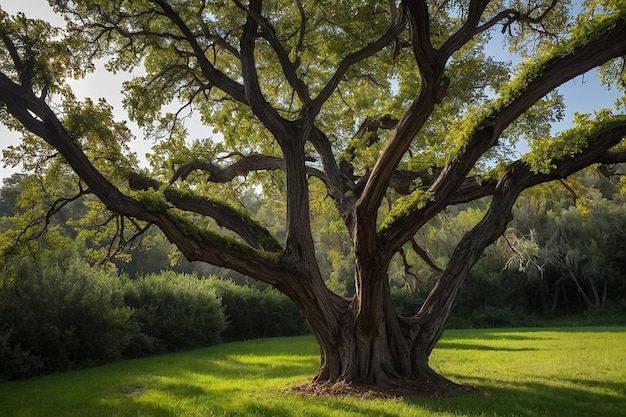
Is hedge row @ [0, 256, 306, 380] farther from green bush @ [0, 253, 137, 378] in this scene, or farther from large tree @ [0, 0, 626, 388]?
large tree @ [0, 0, 626, 388]

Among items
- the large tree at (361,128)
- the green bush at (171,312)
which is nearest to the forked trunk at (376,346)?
the large tree at (361,128)

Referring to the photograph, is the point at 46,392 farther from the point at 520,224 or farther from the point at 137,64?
the point at 520,224

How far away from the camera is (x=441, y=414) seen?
5633mm

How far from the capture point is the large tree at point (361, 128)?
22.2 ft

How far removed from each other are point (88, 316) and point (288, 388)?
7.13 meters

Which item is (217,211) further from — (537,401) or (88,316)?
(537,401)

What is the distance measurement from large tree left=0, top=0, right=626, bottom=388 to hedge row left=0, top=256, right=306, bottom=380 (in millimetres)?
4179

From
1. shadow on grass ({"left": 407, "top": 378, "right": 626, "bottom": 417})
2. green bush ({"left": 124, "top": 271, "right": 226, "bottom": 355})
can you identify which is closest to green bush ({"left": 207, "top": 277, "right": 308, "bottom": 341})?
green bush ({"left": 124, "top": 271, "right": 226, "bottom": 355})

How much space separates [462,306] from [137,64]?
2893cm

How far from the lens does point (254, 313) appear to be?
917 inches

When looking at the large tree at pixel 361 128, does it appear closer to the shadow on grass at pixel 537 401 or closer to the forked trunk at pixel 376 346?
the forked trunk at pixel 376 346

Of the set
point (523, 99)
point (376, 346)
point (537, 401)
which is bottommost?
point (537, 401)

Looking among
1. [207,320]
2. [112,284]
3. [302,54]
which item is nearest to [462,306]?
[207,320]

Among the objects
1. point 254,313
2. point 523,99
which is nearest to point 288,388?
point 523,99
